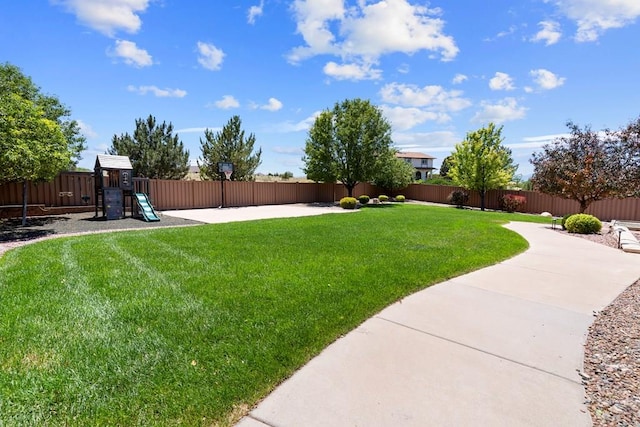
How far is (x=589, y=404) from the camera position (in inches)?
91.7

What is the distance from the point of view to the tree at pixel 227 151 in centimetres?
2627

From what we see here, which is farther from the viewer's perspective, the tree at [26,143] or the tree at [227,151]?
the tree at [227,151]

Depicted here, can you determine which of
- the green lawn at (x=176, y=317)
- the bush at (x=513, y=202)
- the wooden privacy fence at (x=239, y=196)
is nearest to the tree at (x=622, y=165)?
the green lawn at (x=176, y=317)

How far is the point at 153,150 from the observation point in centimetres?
2427

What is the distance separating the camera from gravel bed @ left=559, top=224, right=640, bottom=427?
7.36 ft

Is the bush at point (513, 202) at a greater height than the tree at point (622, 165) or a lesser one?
lesser

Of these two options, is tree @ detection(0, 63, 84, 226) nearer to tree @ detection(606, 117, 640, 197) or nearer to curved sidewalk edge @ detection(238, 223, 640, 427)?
curved sidewalk edge @ detection(238, 223, 640, 427)

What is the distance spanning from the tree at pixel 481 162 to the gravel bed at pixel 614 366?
19.9m

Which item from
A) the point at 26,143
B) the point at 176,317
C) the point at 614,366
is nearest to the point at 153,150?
the point at 26,143

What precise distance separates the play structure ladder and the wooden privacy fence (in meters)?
2.67

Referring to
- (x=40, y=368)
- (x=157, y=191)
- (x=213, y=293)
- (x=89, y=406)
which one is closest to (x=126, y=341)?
(x=40, y=368)

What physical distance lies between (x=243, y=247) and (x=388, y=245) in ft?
9.96

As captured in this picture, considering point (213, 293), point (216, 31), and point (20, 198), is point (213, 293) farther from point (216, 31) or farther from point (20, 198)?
point (20, 198)

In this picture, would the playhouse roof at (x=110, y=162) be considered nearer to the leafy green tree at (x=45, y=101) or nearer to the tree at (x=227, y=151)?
the leafy green tree at (x=45, y=101)
